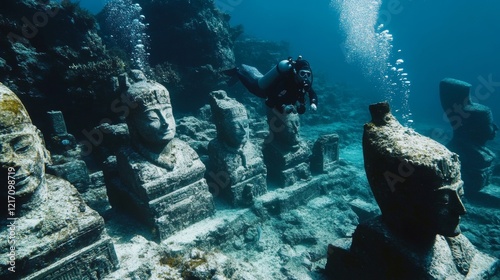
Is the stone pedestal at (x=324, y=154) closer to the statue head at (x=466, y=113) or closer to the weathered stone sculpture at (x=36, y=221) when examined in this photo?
the statue head at (x=466, y=113)

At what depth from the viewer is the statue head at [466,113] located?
8.46 meters

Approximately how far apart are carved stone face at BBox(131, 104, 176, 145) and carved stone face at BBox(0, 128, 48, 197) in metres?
1.80

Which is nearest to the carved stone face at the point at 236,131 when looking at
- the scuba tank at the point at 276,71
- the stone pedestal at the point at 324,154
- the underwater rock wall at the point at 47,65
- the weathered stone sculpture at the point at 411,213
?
the scuba tank at the point at 276,71

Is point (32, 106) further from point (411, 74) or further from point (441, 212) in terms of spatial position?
point (411, 74)

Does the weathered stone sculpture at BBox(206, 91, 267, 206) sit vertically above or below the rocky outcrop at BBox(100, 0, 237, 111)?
below

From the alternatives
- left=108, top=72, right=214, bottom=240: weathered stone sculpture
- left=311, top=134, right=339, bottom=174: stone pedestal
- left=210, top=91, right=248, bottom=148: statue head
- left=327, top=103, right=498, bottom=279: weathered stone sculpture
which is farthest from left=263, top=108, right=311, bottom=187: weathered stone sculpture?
left=327, top=103, right=498, bottom=279: weathered stone sculpture

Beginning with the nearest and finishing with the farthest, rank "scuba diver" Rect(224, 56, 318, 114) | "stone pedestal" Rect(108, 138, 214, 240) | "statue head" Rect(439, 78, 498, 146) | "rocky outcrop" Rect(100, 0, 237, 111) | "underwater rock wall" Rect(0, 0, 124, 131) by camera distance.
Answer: "scuba diver" Rect(224, 56, 318, 114), "stone pedestal" Rect(108, 138, 214, 240), "underwater rock wall" Rect(0, 0, 124, 131), "statue head" Rect(439, 78, 498, 146), "rocky outcrop" Rect(100, 0, 237, 111)

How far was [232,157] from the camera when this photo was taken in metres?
6.28

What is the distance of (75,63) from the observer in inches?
366

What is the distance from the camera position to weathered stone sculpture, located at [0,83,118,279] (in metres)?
2.92

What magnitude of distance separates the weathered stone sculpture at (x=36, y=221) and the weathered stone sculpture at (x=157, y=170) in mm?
1180

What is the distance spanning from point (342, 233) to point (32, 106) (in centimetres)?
1017

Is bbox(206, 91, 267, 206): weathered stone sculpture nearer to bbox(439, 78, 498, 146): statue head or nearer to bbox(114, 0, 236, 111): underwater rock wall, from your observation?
bbox(114, 0, 236, 111): underwater rock wall

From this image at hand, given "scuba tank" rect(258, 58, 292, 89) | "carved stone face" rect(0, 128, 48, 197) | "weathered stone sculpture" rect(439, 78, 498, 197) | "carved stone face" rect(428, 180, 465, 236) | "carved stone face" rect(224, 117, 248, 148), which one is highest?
"scuba tank" rect(258, 58, 292, 89)
